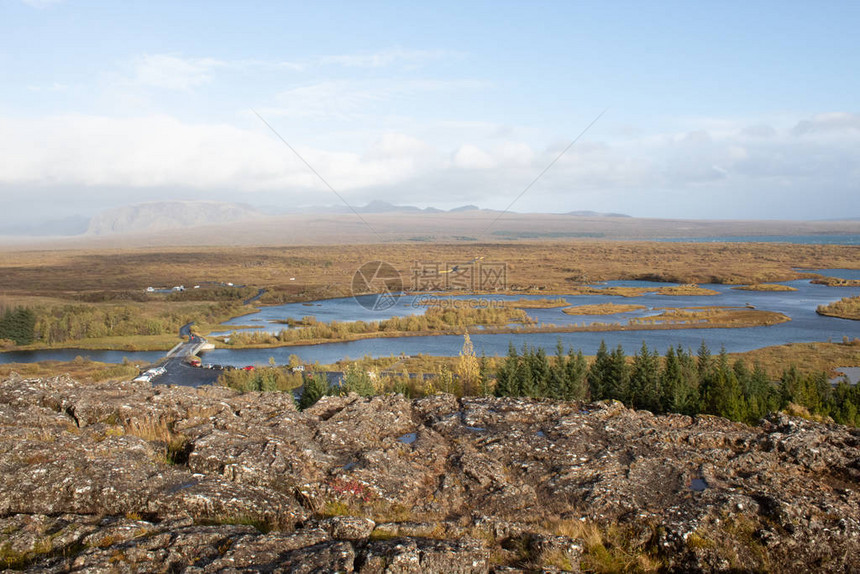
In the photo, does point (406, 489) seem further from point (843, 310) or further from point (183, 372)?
point (843, 310)

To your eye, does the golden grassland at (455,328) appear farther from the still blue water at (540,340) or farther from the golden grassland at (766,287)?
the golden grassland at (766,287)

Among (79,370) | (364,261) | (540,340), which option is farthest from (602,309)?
(364,261)

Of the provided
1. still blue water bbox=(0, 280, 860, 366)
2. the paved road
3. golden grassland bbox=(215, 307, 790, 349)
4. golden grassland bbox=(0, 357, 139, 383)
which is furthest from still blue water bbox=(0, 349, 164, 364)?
golden grassland bbox=(215, 307, 790, 349)

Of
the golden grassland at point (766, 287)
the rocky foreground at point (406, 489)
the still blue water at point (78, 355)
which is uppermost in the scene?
the rocky foreground at point (406, 489)

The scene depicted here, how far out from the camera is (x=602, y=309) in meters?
73.9

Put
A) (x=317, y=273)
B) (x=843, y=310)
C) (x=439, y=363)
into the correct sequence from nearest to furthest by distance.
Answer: (x=439, y=363) → (x=843, y=310) → (x=317, y=273)

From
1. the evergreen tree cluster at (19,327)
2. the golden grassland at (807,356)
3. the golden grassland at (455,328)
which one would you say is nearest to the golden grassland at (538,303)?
the golden grassland at (455,328)

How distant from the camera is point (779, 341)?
54156 millimetres

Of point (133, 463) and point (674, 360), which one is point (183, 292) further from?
point (133, 463)

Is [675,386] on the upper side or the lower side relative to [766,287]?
upper

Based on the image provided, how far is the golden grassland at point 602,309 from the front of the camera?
7261cm

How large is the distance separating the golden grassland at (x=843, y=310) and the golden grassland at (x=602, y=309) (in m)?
20.1

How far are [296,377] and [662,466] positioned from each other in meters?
35.0

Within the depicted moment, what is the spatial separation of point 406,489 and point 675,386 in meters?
21.8
